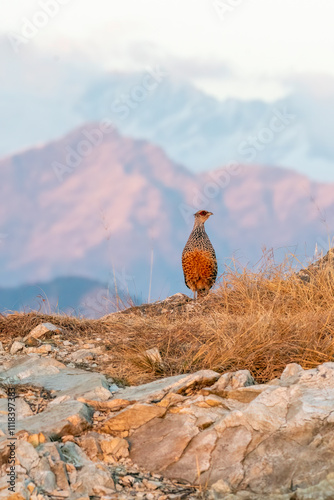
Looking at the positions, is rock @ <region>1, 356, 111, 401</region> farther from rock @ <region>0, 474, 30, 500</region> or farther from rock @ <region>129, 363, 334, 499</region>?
rock @ <region>0, 474, 30, 500</region>

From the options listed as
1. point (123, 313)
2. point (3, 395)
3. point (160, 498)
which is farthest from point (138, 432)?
point (123, 313)

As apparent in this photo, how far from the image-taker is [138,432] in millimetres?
3887

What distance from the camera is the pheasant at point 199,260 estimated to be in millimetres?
9414

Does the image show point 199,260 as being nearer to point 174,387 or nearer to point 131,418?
point 174,387

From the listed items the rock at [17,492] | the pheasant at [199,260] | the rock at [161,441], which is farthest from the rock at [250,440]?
the pheasant at [199,260]

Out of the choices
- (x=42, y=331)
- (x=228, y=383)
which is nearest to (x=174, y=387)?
(x=228, y=383)

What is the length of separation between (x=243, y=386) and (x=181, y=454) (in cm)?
75

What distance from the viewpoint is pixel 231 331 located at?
17.7 ft

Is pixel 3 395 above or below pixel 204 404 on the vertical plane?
below

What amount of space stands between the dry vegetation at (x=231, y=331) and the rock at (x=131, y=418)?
949mm

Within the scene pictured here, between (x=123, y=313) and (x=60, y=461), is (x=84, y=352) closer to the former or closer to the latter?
(x=123, y=313)

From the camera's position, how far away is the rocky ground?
3326mm

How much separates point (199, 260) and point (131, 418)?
5.56 meters

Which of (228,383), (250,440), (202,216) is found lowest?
(250,440)
